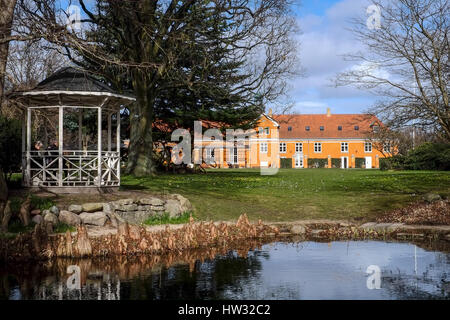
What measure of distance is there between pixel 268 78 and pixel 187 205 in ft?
47.4

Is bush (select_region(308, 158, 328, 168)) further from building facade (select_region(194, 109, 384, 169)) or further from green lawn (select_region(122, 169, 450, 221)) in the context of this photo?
green lawn (select_region(122, 169, 450, 221))

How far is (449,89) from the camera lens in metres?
13.1

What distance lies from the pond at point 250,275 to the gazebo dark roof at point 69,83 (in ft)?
22.9

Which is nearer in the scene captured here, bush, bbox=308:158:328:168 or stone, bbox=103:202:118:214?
stone, bbox=103:202:118:214

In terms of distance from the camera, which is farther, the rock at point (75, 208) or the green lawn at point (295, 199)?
the green lawn at point (295, 199)

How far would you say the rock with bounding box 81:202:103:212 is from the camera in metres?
13.4


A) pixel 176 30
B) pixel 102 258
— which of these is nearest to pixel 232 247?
pixel 102 258

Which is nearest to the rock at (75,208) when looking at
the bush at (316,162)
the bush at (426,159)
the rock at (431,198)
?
the rock at (431,198)

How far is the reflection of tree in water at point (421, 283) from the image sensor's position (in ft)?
24.1

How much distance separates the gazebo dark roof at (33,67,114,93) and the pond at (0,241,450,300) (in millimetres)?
6989

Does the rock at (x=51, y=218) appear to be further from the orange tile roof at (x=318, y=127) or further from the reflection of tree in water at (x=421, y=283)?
the orange tile roof at (x=318, y=127)

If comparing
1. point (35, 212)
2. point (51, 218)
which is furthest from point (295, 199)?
point (35, 212)

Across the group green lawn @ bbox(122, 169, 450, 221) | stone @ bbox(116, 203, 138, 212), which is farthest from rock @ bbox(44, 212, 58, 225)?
green lawn @ bbox(122, 169, 450, 221)

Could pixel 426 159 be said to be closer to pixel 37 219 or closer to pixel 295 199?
pixel 295 199
